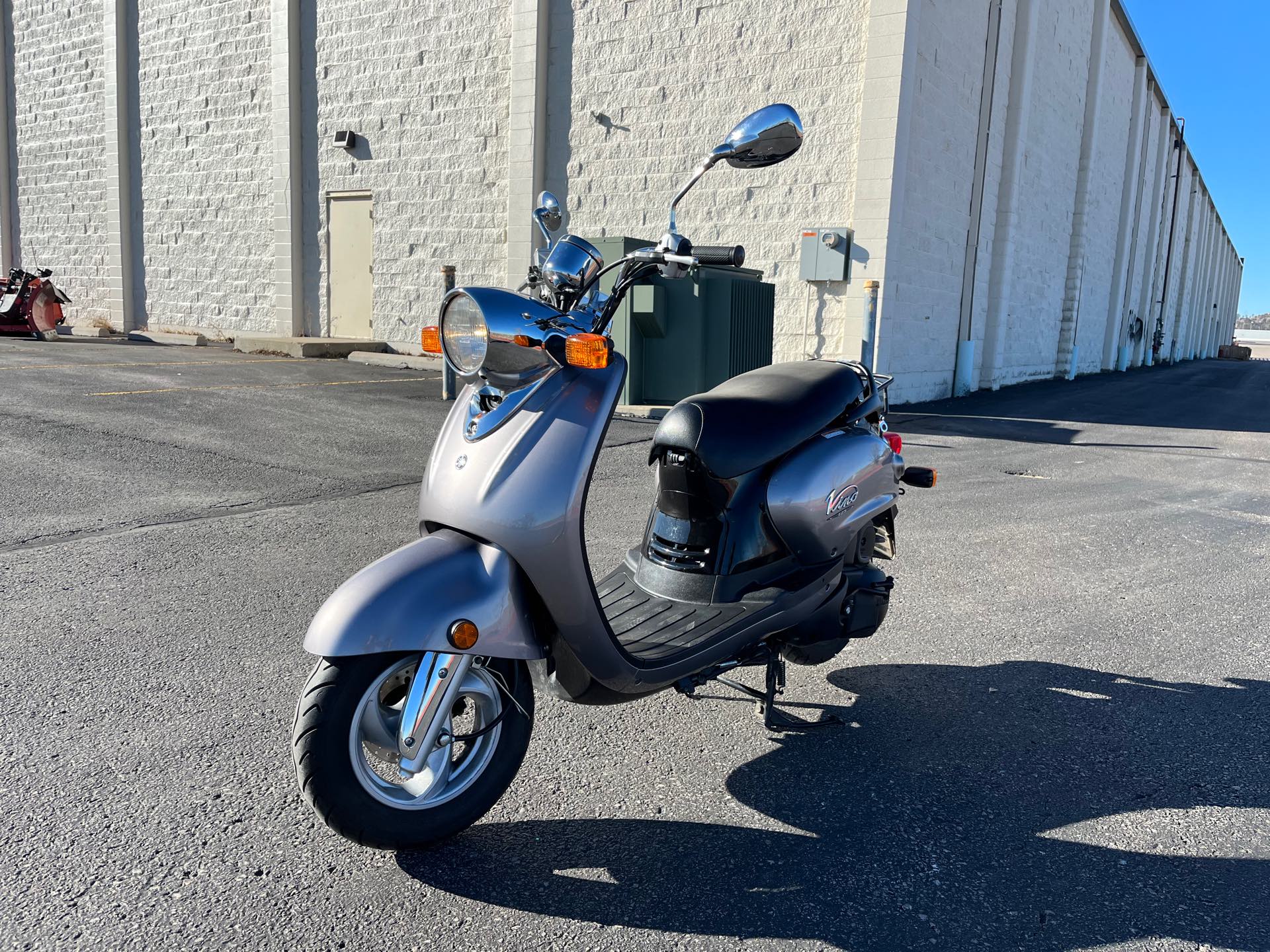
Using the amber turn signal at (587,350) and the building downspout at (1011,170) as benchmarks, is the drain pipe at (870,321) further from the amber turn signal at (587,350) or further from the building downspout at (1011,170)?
the amber turn signal at (587,350)

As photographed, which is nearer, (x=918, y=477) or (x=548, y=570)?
(x=548, y=570)

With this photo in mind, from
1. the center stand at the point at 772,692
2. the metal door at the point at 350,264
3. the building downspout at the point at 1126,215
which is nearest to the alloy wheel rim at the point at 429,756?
the center stand at the point at 772,692

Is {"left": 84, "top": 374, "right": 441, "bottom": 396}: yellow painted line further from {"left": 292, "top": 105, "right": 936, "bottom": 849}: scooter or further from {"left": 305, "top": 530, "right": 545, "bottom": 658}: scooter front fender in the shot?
{"left": 305, "top": 530, "right": 545, "bottom": 658}: scooter front fender

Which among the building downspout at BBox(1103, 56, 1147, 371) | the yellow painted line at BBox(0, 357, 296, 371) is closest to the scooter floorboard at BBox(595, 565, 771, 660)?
the yellow painted line at BBox(0, 357, 296, 371)

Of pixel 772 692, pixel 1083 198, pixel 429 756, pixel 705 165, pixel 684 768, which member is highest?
pixel 1083 198

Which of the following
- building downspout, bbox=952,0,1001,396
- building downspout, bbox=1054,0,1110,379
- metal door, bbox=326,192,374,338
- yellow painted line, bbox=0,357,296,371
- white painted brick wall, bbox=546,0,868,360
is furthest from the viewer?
building downspout, bbox=1054,0,1110,379

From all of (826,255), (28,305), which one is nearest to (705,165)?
(826,255)

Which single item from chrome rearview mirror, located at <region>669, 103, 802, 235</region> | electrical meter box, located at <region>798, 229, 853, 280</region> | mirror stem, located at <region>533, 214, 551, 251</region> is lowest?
mirror stem, located at <region>533, 214, 551, 251</region>

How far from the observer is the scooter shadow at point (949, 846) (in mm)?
2080

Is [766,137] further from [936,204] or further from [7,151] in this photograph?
[7,151]

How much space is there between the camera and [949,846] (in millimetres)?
2395

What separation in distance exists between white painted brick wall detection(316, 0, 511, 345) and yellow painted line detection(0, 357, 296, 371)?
250 cm

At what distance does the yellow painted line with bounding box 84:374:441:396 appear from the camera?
9547mm

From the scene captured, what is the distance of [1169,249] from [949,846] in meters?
42.1
